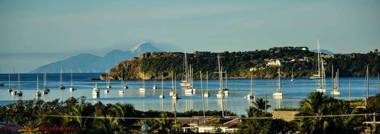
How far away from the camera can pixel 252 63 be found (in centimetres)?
18375

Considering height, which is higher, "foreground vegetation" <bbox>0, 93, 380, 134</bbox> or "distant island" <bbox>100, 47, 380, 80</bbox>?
"distant island" <bbox>100, 47, 380, 80</bbox>

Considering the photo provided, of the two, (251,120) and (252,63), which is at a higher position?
(252,63)

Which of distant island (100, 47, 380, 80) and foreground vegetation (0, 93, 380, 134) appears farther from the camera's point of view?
distant island (100, 47, 380, 80)

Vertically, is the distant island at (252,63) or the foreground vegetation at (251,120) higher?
the distant island at (252,63)

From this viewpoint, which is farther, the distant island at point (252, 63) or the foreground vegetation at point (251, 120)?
the distant island at point (252, 63)

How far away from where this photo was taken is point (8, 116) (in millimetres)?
47062

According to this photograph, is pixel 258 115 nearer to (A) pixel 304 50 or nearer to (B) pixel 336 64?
(B) pixel 336 64

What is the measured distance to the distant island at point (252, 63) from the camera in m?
172

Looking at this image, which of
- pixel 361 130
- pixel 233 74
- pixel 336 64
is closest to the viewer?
pixel 361 130

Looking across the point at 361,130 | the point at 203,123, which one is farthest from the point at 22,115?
the point at 361,130

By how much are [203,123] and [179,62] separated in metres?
133

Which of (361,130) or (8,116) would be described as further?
(8,116)

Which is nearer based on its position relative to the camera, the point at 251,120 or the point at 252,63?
the point at 251,120

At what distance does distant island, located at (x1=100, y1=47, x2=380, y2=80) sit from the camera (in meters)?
172
